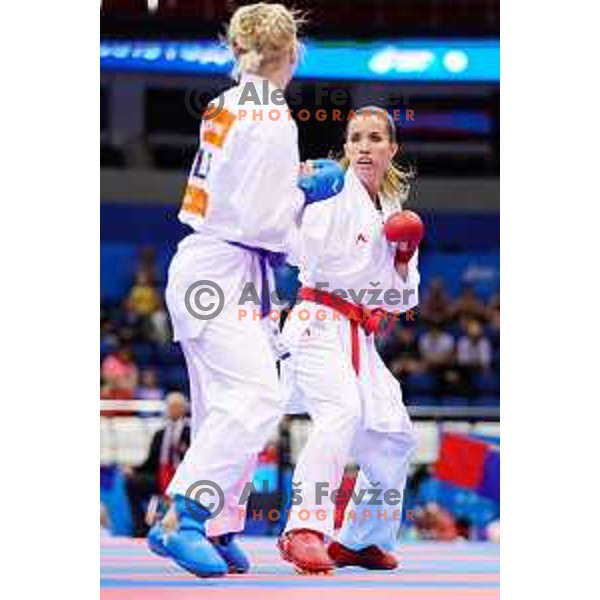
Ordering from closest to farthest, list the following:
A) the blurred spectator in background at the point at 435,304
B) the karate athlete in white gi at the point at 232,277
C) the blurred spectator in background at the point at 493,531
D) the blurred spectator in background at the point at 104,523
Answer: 1. the karate athlete in white gi at the point at 232,277
2. the blurred spectator in background at the point at 435,304
3. the blurred spectator in background at the point at 493,531
4. the blurred spectator in background at the point at 104,523

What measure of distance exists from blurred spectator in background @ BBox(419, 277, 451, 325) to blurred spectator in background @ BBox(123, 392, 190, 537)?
664 millimetres

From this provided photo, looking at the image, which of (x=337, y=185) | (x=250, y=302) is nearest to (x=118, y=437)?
(x=250, y=302)

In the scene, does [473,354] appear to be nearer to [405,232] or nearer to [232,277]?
[405,232]

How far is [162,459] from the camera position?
518cm

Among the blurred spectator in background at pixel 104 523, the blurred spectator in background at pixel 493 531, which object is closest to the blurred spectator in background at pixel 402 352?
the blurred spectator in background at pixel 493 531

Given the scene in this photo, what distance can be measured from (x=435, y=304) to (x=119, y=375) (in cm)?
84

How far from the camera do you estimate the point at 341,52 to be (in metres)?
5.09

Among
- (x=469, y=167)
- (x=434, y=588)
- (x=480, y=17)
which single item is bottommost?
(x=434, y=588)

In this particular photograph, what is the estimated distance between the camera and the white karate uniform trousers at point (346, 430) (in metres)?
5.11

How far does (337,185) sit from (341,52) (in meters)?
0.33

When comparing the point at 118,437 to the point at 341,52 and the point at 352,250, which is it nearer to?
the point at 352,250

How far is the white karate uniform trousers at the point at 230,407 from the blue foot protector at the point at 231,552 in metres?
0.03

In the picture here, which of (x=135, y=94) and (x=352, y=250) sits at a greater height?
(x=135, y=94)

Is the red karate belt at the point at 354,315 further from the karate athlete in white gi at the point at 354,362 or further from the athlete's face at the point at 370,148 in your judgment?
the athlete's face at the point at 370,148
